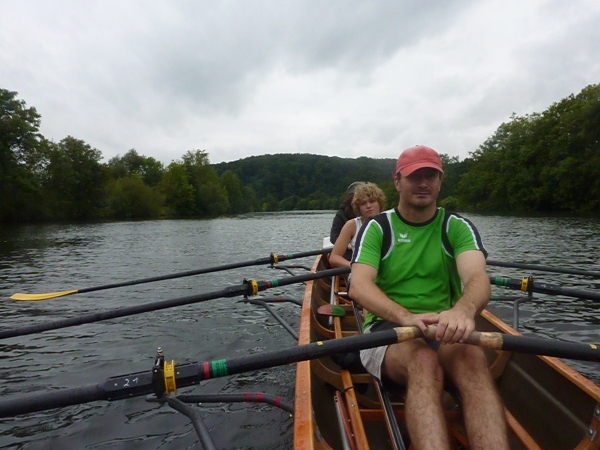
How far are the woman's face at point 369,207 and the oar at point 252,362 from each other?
133 inches

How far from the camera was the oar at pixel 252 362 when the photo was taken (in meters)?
2.15

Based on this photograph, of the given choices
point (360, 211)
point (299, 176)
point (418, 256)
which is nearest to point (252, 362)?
point (418, 256)

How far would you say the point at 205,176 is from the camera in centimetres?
8906

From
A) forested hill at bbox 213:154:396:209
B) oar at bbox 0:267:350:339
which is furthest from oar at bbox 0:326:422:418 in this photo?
forested hill at bbox 213:154:396:209

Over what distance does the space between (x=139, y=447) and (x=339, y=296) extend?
12.3ft

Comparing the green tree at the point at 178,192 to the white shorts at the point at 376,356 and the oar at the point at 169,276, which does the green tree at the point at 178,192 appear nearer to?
the oar at the point at 169,276

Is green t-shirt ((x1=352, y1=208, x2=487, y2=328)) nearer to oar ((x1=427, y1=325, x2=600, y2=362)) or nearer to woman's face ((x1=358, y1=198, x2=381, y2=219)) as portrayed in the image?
oar ((x1=427, y1=325, x2=600, y2=362))

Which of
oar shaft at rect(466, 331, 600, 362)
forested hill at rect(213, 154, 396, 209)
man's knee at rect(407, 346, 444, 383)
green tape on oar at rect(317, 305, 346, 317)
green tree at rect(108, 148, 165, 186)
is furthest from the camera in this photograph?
forested hill at rect(213, 154, 396, 209)

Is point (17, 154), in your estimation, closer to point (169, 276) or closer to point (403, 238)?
point (169, 276)

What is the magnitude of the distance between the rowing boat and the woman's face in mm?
2183

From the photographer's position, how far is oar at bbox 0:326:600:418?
7.06 feet

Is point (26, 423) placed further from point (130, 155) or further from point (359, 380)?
point (130, 155)

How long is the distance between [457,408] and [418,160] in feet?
6.10

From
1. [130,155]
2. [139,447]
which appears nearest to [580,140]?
[139,447]
